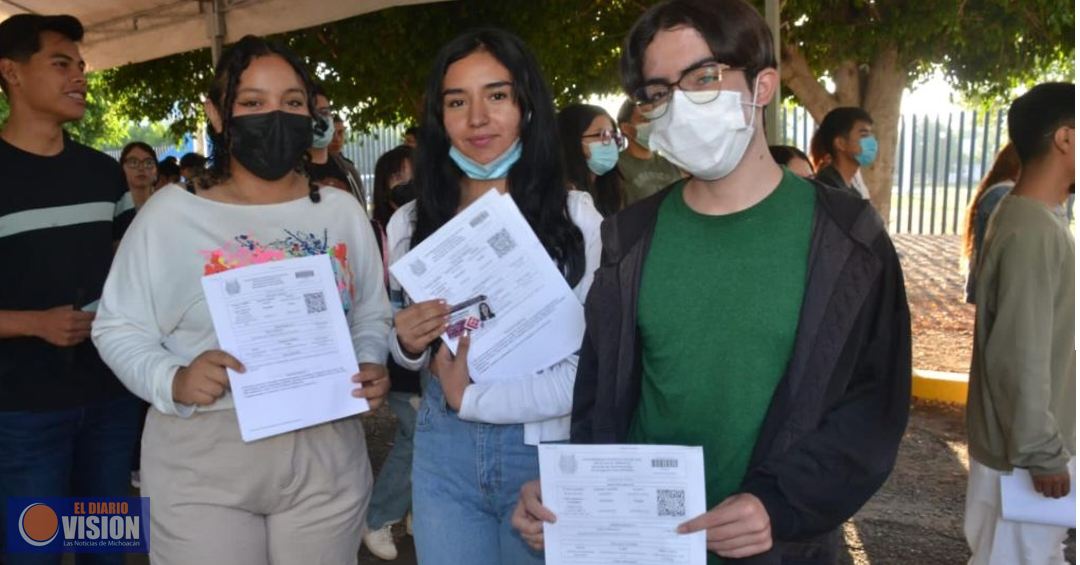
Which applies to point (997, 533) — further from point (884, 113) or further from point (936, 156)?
point (936, 156)

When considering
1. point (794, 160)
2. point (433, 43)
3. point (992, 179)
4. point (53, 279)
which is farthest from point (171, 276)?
point (433, 43)

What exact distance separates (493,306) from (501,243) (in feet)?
0.51

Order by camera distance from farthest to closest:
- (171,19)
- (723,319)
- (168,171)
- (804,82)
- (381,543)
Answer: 1. (804,82)
2. (168,171)
3. (171,19)
4. (381,543)
5. (723,319)

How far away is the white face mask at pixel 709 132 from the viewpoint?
1823 millimetres

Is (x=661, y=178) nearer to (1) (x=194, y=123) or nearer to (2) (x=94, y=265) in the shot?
(2) (x=94, y=265)

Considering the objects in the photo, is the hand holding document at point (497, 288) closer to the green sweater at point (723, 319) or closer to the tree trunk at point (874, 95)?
the green sweater at point (723, 319)

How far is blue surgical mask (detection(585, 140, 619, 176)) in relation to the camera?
455cm

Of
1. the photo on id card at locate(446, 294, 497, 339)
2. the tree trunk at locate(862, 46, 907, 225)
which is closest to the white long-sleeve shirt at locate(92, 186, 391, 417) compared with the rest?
the photo on id card at locate(446, 294, 497, 339)

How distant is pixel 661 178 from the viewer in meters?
6.20

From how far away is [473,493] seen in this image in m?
2.34

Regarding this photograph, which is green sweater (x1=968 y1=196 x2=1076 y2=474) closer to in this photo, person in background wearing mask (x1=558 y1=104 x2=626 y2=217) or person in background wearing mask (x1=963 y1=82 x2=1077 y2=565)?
person in background wearing mask (x1=963 y1=82 x2=1077 y2=565)

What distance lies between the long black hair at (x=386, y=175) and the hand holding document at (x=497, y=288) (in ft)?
10.3

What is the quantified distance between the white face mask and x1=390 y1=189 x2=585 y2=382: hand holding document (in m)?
0.57

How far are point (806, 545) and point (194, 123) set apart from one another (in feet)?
52.1
